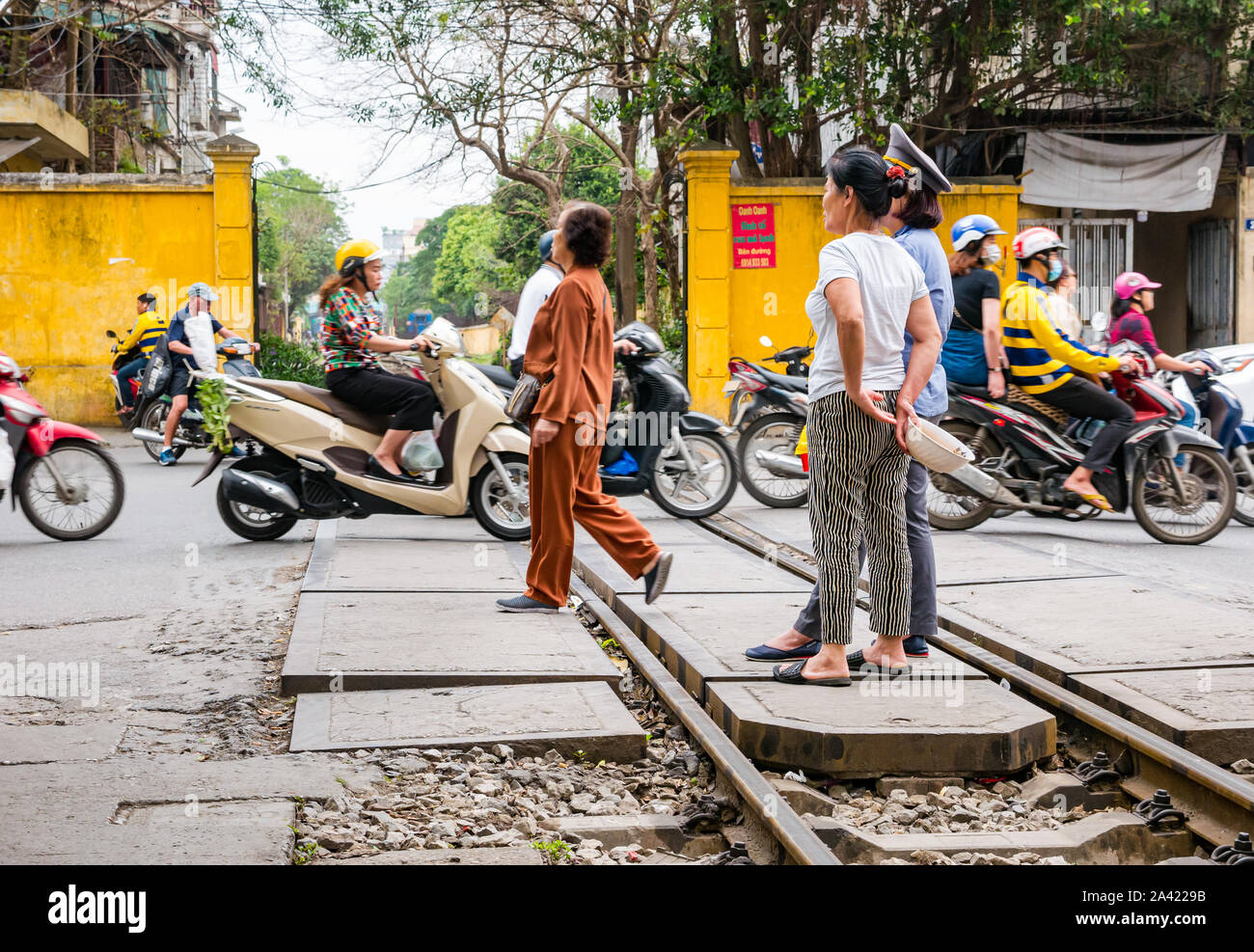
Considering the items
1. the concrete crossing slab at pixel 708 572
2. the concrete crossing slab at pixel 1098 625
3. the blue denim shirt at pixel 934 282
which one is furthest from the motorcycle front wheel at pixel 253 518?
the blue denim shirt at pixel 934 282

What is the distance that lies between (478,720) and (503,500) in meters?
4.24

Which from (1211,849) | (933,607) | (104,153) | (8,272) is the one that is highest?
(104,153)

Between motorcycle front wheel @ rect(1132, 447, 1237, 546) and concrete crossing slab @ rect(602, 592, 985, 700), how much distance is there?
3289mm

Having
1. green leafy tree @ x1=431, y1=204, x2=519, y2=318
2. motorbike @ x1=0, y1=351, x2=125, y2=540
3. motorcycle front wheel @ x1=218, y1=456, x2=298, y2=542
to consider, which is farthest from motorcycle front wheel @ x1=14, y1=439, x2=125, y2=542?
green leafy tree @ x1=431, y1=204, x2=519, y2=318

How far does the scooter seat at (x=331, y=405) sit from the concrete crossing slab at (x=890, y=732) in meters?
4.48

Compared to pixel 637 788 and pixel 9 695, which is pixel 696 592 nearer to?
pixel 637 788

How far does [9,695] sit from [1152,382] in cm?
724

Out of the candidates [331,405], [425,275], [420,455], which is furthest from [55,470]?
[425,275]

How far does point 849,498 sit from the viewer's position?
4.58 meters

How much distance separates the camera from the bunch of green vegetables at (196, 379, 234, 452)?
27.0 ft

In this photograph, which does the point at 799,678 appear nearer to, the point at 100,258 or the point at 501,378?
the point at 501,378

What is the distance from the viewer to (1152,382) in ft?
29.9
